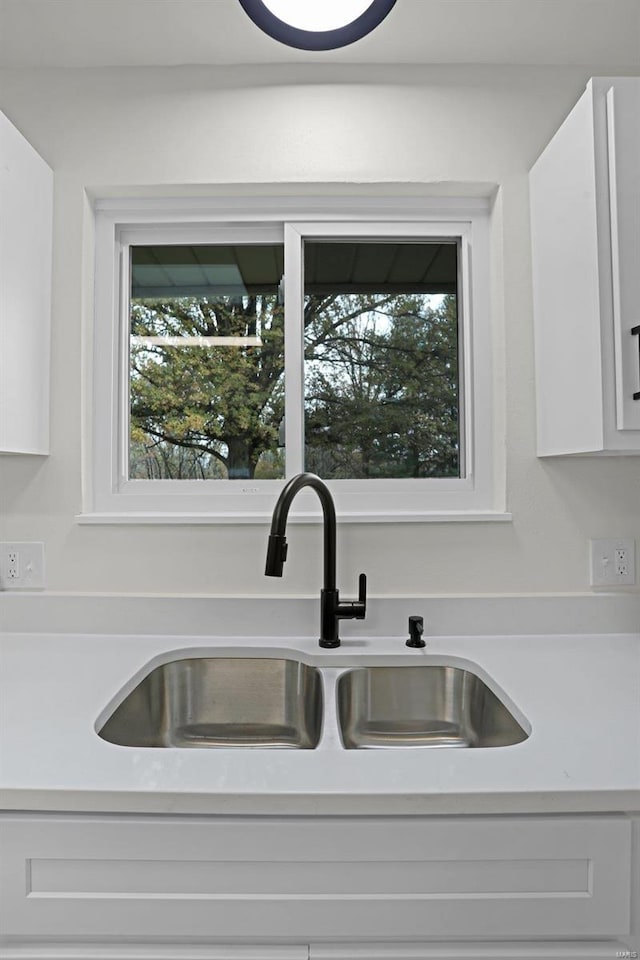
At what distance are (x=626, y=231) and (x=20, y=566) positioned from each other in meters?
1.57

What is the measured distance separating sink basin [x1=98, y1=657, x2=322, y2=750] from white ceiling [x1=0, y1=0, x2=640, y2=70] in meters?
1.50

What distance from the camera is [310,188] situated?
4.92 feet

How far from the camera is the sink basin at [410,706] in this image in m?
1.23

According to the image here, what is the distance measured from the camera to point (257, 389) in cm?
161

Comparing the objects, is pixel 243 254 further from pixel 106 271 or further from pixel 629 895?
pixel 629 895

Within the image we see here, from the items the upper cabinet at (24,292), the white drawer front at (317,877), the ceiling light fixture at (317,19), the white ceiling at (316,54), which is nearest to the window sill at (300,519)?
the upper cabinet at (24,292)

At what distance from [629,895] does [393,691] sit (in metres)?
0.59

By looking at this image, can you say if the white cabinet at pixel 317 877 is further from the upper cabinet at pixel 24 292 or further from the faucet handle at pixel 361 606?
the upper cabinet at pixel 24 292

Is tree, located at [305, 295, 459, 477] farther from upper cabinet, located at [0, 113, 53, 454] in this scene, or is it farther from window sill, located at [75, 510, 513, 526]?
upper cabinet, located at [0, 113, 53, 454]

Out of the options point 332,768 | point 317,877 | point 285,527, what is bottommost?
point 317,877

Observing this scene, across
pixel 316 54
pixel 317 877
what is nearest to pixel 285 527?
pixel 317 877

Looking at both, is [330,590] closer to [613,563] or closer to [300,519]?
[300,519]

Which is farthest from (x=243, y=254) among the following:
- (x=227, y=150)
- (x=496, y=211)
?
(x=496, y=211)

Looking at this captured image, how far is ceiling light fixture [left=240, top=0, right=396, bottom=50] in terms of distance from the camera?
3.26ft
